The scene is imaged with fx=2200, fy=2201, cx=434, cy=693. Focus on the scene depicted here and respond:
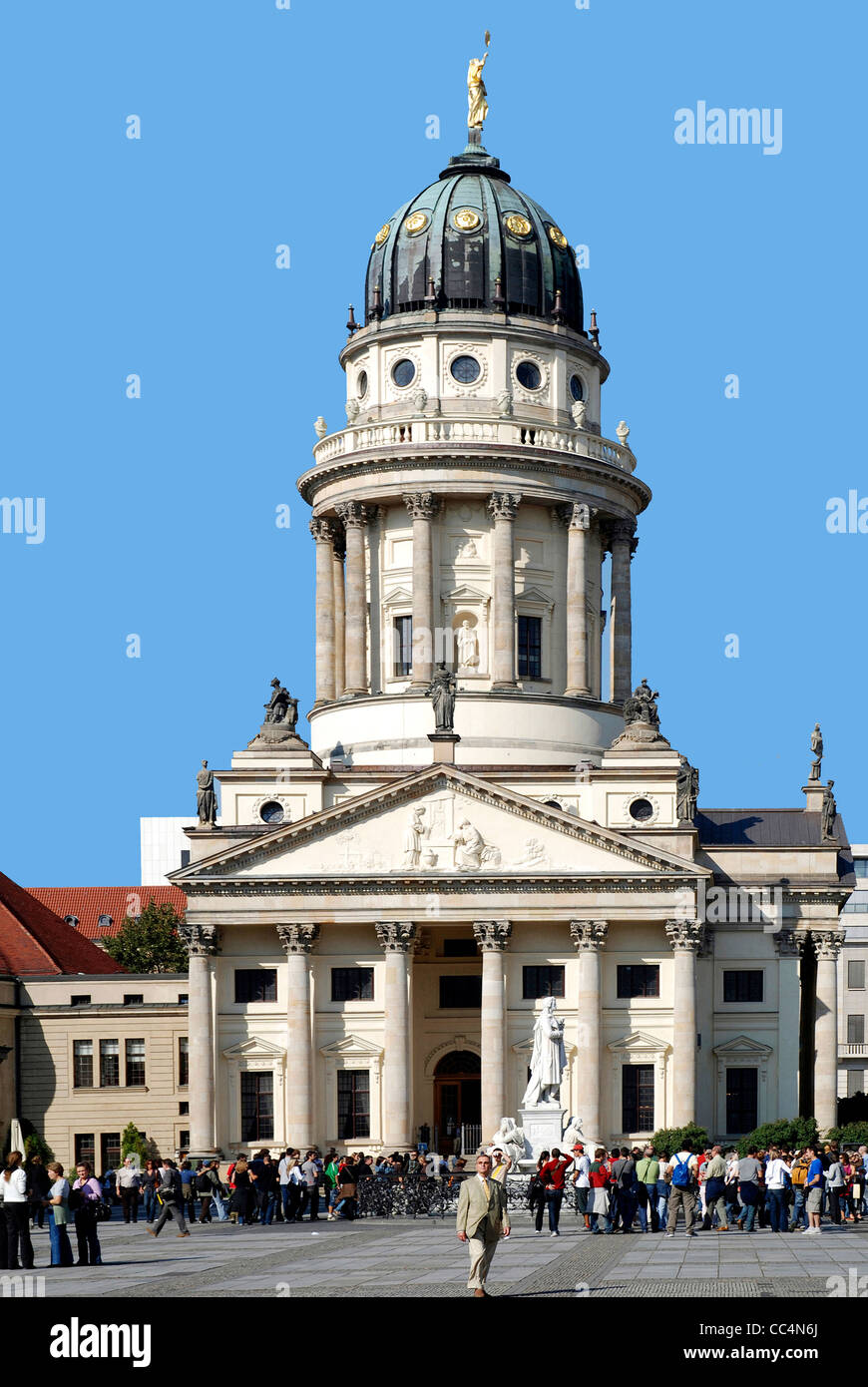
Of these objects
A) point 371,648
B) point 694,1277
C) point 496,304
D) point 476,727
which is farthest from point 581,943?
point 694,1277

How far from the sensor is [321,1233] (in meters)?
45.3

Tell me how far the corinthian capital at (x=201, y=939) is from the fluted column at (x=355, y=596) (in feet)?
50.9

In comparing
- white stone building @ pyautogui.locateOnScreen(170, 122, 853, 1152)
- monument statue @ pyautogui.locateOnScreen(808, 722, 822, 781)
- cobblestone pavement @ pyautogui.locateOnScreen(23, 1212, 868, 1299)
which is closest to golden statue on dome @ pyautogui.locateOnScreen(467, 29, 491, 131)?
white stone building @ pyautogui.locateOnScreen(170, 122, 853, 1152)

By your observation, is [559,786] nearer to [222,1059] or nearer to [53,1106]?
[222,1059]

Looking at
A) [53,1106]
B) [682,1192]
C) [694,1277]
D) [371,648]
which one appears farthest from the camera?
[371,648]

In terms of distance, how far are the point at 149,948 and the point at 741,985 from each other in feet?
129

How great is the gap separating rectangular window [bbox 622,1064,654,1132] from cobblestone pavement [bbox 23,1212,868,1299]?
30502mm

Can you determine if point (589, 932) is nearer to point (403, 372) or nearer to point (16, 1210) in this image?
point (403, 372)

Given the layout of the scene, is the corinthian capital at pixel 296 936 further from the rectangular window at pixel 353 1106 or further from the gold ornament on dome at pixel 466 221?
the gold ornament on dome at pixel 466 221

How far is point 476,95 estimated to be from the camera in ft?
322

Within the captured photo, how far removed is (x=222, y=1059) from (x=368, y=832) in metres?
9.59

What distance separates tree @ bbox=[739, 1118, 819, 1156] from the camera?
70.8 meters

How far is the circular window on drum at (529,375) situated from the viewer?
9144cm

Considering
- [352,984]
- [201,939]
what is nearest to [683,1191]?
[352,984]
